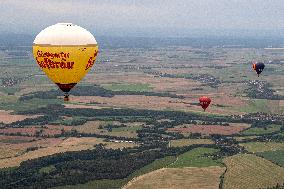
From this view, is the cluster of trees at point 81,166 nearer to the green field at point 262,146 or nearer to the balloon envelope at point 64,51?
the green field at point 262,146

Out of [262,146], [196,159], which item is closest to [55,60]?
[196,159]

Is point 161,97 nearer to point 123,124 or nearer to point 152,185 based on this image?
point 123,124

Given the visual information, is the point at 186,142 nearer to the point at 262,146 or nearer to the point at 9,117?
the point at 262,146

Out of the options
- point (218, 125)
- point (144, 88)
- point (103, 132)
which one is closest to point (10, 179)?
point (103, 132)

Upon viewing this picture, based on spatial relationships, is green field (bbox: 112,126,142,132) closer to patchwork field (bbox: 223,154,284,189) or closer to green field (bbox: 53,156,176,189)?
green field (bbox: 53,156,176,189)

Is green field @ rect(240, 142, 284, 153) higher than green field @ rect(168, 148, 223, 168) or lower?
higher

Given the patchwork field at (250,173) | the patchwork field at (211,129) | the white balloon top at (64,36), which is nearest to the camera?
the white balloon top at (64,36)

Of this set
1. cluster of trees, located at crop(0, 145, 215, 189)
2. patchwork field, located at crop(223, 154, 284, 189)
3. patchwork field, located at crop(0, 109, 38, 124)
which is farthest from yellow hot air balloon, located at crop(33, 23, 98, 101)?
patchwork field, located at crop(0, 109, 38, 124)

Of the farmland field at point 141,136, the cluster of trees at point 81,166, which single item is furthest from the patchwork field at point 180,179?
the cluster of trees at point 81,166
